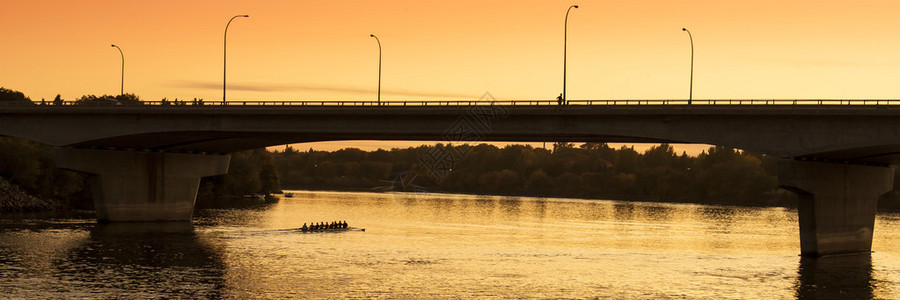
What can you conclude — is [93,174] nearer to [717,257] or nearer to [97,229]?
[97,229]

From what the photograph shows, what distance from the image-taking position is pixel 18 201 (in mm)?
103375

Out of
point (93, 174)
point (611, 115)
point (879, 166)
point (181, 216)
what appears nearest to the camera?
point (611, 115)

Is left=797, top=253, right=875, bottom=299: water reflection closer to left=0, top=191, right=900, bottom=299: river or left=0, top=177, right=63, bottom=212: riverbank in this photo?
left=0, top=191, right=900, bottom=299: river

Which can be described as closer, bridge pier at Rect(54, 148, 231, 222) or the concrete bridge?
the concrete bridge

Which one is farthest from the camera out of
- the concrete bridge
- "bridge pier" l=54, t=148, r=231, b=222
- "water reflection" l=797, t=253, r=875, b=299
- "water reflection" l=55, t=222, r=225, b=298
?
"bridge pier" l=54, t=148, r=231, b=222

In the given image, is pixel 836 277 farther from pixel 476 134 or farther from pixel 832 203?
pixel 476 134

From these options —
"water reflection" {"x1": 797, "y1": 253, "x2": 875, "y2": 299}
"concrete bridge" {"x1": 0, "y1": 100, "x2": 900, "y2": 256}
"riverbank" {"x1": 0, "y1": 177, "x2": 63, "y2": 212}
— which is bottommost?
"water reflection" {"x1": 797, "y1": 253, "x2": 875, "y2": 299}

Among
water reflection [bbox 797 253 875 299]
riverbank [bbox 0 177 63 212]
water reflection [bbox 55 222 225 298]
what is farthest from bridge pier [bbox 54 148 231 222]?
water reflection [bbox 797 253 875 299]

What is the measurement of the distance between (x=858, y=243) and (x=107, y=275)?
49.9 meters

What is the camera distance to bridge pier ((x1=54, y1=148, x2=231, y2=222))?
86438 mm

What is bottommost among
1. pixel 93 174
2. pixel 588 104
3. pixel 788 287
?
pixel 788 287

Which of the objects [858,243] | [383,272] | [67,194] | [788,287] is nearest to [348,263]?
[383,272]

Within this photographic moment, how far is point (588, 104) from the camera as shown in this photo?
67938mm

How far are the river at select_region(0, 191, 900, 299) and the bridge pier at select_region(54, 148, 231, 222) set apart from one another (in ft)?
8.31
